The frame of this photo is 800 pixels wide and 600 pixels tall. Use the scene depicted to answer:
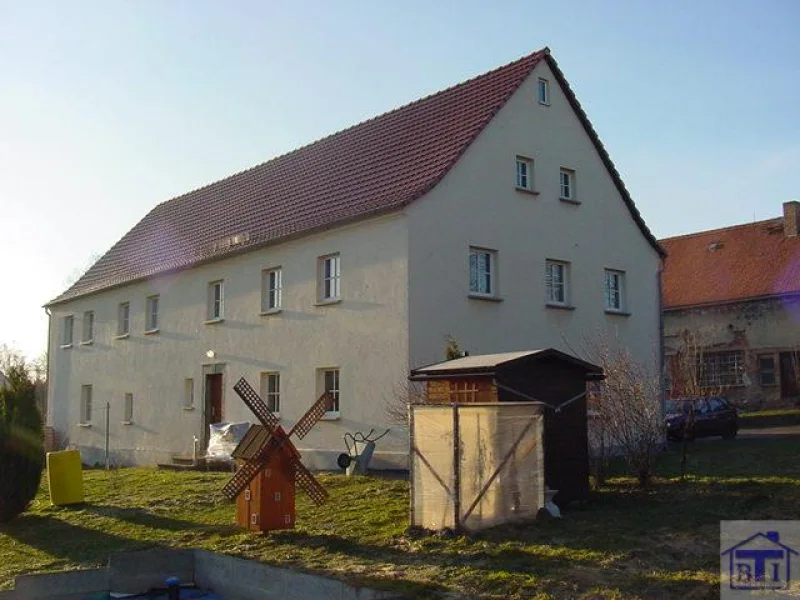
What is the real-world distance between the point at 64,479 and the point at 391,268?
8.07 m

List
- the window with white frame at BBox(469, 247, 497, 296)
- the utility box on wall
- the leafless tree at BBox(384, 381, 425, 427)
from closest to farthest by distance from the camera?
1. the utility box on wall
2. the leafless tree at BBox(384, 381, 425, 427)
3. the window with white frame at BBox(469, 247, 497, 296)

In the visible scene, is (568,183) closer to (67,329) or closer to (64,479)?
(64,479)

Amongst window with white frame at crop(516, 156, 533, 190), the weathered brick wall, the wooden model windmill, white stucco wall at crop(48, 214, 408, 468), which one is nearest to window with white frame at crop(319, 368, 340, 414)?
white stucco wall at crop(48, 214, 408, 468)

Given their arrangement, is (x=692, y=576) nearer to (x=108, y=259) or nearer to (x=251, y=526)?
(x=251, y=526)

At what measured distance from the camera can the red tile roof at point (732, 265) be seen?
36.5m

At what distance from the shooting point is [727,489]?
44.0ft

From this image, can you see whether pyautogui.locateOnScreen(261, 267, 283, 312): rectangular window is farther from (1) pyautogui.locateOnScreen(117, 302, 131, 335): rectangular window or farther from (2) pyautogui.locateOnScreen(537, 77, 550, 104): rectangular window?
(1) pyautogui.locateOnScreen(117, 302, 131, 335): rectangular window

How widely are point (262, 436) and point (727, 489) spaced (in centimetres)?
704

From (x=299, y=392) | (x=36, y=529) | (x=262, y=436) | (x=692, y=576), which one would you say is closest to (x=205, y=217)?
(x=299, y=392)

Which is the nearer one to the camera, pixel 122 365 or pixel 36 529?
pixel 36 529

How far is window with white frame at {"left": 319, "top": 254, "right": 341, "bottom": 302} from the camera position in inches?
840

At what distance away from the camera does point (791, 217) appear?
38.0 metres

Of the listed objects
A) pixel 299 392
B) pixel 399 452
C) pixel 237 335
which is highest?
pixel 237 335

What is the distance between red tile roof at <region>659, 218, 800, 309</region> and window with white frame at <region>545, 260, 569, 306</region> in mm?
16604
